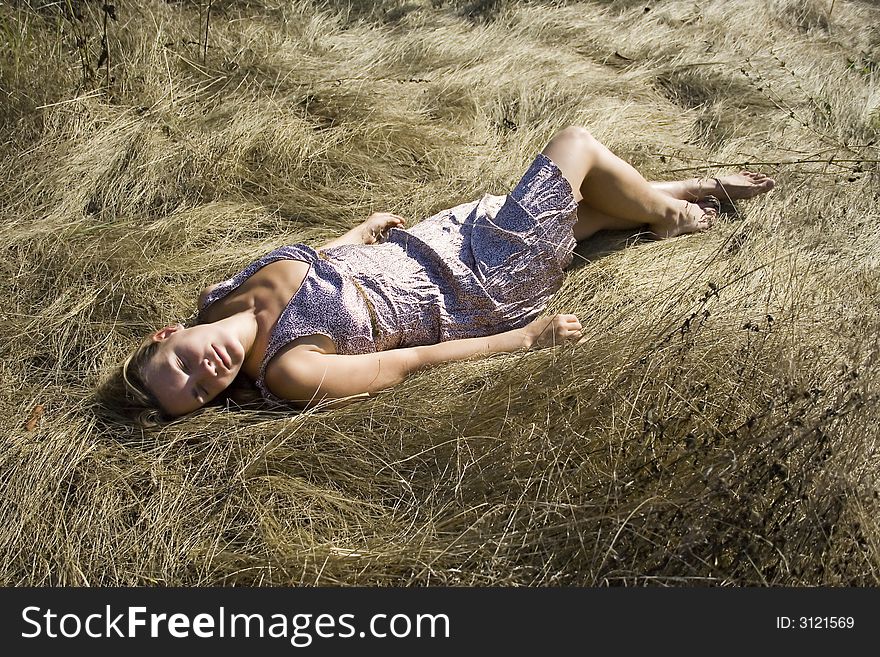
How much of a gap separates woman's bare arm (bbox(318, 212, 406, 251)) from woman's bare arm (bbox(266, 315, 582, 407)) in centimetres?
71

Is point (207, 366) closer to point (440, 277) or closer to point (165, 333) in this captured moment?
point (165, 333)

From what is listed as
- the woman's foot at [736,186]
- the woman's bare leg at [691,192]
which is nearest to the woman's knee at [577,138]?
the woman's bare leg at [691,192]

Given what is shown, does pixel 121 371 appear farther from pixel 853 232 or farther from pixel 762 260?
pixel 853 232

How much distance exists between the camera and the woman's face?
2568 mm

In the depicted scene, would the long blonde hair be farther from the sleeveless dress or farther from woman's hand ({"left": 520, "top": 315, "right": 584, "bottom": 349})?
woman's hand ({"left": 520, "top": 315, "right": 584, "bottom": 349})

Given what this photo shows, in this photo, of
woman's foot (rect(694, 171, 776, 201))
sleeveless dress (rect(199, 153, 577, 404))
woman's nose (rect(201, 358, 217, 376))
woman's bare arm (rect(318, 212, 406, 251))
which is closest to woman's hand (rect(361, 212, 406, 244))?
woman's bare arm (rect(318, 212, 406, 251))

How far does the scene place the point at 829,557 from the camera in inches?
73.9

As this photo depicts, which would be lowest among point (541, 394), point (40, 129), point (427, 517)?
point (427, 517)

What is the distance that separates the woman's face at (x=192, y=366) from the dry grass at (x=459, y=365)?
93 mm

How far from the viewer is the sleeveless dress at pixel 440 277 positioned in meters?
2.76

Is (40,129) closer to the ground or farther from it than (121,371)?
farther from it

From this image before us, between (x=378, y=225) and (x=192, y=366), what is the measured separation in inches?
45.9

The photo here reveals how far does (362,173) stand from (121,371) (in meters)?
1.63

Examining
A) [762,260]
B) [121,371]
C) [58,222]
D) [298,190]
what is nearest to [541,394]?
[762,260]
